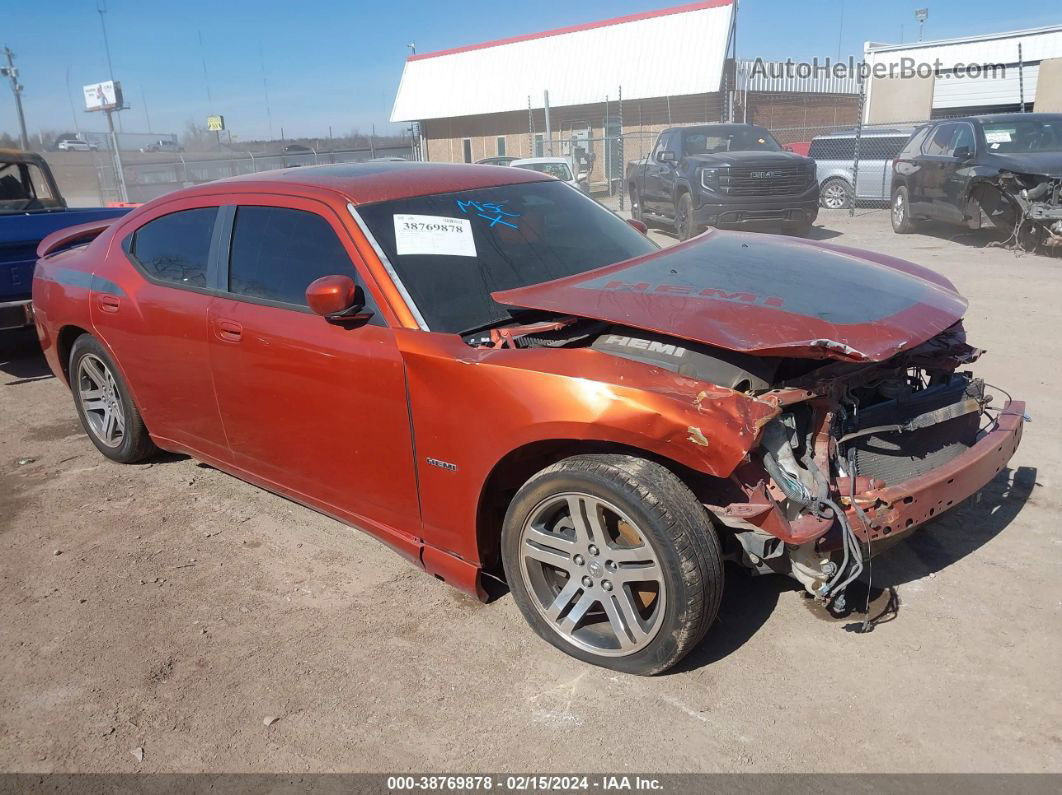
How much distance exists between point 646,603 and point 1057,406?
370 cm

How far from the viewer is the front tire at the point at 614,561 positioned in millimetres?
2555

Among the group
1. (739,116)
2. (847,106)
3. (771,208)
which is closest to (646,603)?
(771,208)

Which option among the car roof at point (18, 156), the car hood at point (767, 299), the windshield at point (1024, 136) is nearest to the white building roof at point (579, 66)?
the windshield at point (1024, 136)

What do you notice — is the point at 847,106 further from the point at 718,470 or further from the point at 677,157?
the point at 718,470

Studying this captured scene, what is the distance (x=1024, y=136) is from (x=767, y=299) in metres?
10.7

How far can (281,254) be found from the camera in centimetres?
358

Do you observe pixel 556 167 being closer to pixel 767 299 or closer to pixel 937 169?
pixel 937 169

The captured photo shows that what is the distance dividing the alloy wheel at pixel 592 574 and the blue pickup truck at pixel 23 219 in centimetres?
574

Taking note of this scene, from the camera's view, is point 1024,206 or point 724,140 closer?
point 1024,206

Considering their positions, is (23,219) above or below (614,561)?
above

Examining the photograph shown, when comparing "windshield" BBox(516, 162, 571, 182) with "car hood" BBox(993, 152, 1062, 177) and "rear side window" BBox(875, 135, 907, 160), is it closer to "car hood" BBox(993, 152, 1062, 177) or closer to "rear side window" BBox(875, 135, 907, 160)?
"rear side window" BBox(875, 135, 907, 160)

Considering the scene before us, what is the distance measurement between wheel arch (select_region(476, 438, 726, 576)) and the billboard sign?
36126 mm

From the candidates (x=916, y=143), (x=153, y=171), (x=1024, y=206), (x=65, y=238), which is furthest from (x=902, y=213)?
(x=153, y=171)

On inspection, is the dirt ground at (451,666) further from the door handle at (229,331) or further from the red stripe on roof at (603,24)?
the red stripe on roof at (603,24)
